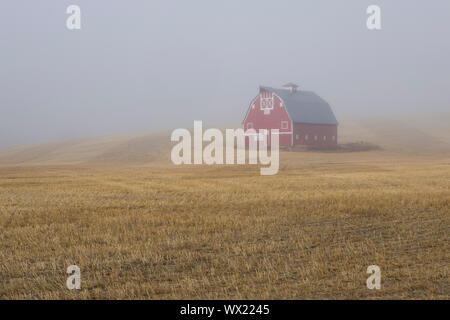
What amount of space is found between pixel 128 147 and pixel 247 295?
66.2m

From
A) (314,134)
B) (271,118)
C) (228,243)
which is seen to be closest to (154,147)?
(271,118)

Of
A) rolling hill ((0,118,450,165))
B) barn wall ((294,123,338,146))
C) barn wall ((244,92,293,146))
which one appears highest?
barn wall ((244,92,293,146))

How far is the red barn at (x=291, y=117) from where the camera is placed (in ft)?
202

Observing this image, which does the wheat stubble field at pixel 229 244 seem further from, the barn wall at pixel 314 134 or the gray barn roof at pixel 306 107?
the gray barn roof at pixel 306 107

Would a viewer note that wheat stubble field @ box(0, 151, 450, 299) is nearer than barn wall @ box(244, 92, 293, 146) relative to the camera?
Yes

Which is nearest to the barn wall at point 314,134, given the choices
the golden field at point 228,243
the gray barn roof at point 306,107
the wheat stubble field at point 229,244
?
the gray barn roof at point 306,107

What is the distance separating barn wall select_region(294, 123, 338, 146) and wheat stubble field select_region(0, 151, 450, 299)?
40.9 metres

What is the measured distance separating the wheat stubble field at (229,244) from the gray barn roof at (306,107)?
41.3 m

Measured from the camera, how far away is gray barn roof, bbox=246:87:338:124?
6215cm

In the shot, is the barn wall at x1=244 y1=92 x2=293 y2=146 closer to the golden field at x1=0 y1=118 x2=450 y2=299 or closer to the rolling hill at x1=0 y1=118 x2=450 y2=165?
the rolling hill at x1=0 y1=118 x2=450 y2=165

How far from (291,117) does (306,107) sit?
194 inches

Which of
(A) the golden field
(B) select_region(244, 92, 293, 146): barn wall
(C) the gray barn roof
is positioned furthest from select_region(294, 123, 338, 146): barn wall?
(A) the golden field

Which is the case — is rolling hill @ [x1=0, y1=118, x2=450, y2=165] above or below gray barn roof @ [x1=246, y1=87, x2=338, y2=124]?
below
